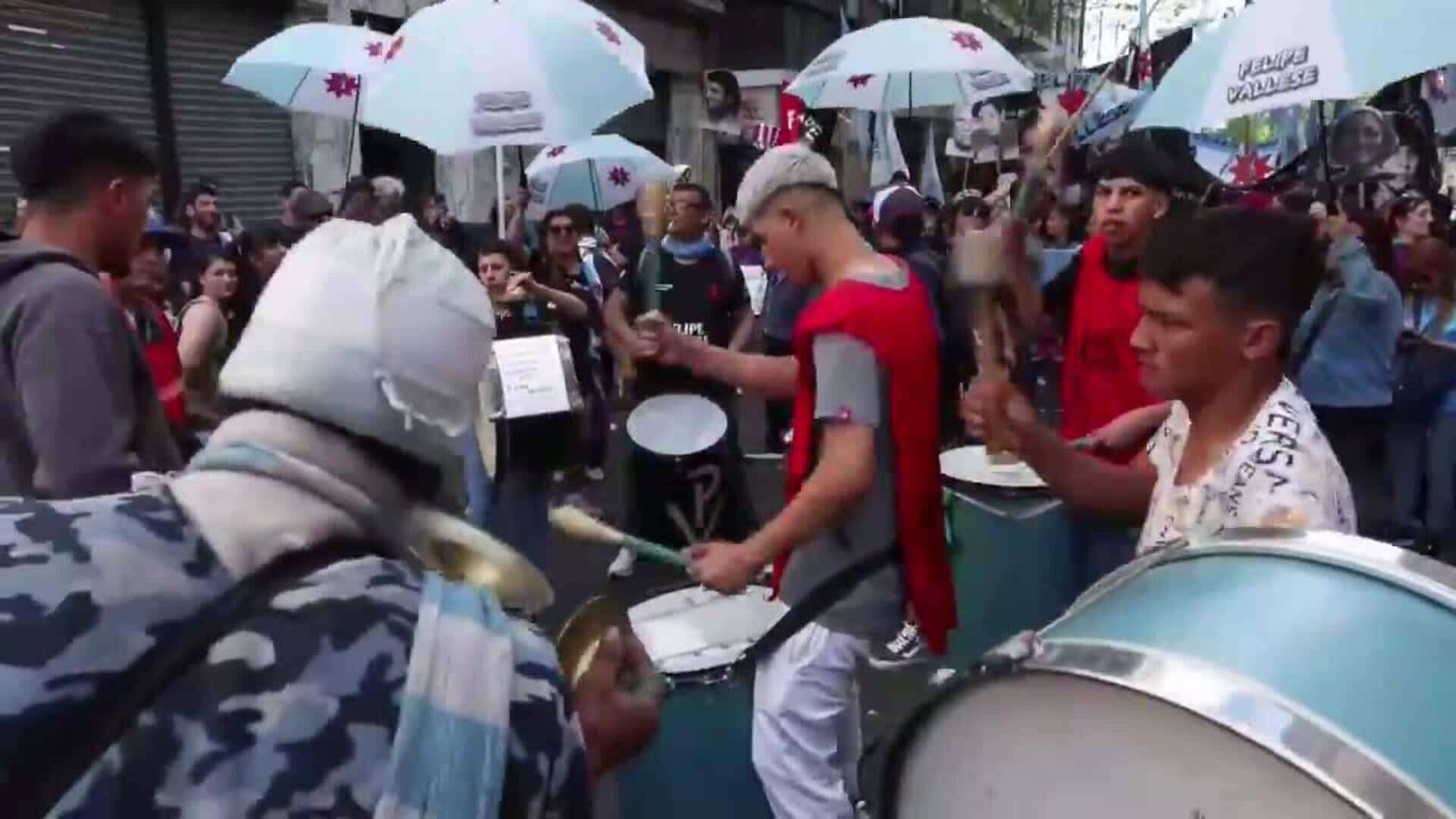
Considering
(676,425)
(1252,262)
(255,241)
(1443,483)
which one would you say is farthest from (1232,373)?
(255,241)

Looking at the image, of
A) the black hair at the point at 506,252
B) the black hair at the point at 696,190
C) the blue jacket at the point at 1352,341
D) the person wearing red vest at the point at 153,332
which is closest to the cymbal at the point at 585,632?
the person wearing red vest at the point at 153,332

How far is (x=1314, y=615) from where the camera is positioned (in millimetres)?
1643

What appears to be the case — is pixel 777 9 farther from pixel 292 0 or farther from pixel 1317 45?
pixel 1317 45

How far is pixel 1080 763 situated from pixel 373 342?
1033mm

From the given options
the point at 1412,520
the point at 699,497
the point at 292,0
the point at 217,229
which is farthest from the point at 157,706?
the point at 292,0

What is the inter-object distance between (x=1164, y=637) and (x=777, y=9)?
26.3 m

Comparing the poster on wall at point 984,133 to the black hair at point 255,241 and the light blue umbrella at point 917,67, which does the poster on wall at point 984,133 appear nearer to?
the light blue umbrella at point 917,67

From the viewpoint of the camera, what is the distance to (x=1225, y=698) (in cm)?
153

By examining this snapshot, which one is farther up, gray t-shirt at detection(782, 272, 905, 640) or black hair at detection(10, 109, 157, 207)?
black hair at detection(10, 109, 157, 207)

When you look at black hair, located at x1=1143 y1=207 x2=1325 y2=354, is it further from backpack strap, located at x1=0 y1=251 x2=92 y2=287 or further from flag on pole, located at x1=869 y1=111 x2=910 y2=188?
flag on pole, located at x1=869 y1=111 x2=910 y2=188

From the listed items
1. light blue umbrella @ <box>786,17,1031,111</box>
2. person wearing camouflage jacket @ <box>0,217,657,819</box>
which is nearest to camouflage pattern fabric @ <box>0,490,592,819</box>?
person wearing camouflage jacket @ <box>0,217,657,819</box>

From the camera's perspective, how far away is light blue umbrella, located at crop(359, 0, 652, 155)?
18.5 ft

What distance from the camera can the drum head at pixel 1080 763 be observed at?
1.52m

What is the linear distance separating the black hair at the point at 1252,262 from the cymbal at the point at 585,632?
1.25 metres
